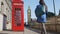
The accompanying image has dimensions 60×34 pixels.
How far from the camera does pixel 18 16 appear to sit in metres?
12.7

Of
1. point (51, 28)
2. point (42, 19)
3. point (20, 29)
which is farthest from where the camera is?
point (51, 28)

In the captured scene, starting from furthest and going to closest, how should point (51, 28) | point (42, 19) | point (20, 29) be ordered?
point (51, 28), point (20, 29), point (42, 19)

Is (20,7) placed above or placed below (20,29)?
above

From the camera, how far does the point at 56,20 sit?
42.6ft

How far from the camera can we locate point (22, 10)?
1276cm

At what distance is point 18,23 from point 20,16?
2.02 ft

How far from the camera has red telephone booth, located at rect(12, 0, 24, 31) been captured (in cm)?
1266

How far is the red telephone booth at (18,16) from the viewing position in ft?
41.5

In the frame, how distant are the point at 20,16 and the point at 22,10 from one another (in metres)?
0.52

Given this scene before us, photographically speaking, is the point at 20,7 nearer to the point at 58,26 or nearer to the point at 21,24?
the point at 21,24

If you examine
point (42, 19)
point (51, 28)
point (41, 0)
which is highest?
point (41, 0)

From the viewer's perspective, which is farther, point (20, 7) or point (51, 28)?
point (51, 28)

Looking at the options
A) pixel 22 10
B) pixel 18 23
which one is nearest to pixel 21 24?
pixel 18 23

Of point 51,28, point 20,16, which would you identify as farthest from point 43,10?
point 51,28
